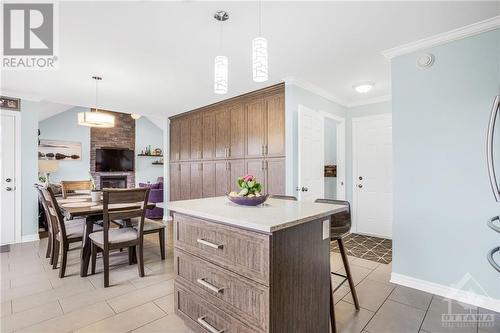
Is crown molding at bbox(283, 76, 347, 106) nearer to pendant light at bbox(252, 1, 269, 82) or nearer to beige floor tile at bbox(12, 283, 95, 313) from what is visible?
pendant light at bbox(252, 1, 269, 82)

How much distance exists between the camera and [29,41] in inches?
94.6

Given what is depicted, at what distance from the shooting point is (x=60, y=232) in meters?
2.73

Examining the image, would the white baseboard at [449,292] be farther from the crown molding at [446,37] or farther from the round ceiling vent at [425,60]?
the crown molding at [446,37]

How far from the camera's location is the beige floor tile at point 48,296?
2.14m

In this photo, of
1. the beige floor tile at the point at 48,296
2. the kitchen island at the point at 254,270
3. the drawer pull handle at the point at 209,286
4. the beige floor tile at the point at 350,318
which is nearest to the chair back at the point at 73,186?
the beige floor tile at the point at 48,296

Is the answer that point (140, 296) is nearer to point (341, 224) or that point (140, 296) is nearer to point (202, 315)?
point (202, 315)

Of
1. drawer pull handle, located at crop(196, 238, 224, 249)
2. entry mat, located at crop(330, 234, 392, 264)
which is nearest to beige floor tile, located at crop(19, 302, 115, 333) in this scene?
Result: drawer pull handle, located at crop(196, 238, 224, 249)

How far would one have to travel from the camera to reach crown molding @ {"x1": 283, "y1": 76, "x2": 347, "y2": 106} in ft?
11.1

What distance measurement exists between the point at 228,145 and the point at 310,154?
1.51m

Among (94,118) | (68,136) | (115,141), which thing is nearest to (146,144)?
(115,141)

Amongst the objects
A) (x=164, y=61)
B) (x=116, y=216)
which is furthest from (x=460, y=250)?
(x=164, y=61)

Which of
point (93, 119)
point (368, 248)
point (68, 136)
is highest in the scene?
point (68, 136)

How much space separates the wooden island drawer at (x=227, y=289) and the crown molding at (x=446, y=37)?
8.70 feet

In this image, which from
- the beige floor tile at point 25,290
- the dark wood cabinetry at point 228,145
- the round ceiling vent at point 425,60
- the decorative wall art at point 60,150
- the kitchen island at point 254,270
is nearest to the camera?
the kitchen island at point 254,270
